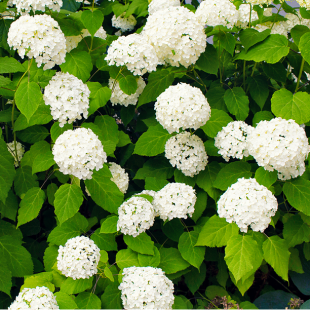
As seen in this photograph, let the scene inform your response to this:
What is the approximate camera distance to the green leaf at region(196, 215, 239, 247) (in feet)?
7.86

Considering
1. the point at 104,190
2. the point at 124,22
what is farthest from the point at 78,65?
the point at 124,22

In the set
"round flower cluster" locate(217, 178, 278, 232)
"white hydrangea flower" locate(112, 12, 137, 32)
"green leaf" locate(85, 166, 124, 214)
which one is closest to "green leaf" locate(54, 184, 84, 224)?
"green leaf" locate(85, 166, 124, 214)

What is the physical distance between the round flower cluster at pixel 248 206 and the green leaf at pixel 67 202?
96cm

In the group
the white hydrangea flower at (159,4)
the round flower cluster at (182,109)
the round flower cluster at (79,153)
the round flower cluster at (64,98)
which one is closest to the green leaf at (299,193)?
the round flower cluster at (182,109)

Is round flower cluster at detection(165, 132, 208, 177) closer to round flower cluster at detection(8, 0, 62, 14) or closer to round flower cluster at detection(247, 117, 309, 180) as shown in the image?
round flower cluster at detection(247, 117, 309, 180)

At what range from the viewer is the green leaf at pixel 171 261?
2.51 meters

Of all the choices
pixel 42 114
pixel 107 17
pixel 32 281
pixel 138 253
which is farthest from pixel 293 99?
pixel 107 17

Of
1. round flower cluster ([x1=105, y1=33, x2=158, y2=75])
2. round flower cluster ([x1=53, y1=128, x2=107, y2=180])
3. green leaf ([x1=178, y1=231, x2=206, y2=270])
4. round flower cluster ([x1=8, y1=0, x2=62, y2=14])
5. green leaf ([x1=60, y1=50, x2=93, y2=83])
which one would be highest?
round flower cluster ([x1=8, y1=0, x2=62, y2=14])

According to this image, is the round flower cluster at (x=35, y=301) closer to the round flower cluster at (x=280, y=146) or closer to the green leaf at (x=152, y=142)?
the green leaf at (x=152, y=142)

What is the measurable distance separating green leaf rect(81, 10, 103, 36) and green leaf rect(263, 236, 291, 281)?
2051mm

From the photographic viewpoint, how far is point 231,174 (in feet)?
8.84

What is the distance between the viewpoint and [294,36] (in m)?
2.90

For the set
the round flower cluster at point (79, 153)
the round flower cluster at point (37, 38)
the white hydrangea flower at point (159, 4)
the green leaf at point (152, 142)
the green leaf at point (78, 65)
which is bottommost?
the green leaf at point (152, 142)

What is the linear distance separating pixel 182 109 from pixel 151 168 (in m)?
0.77
